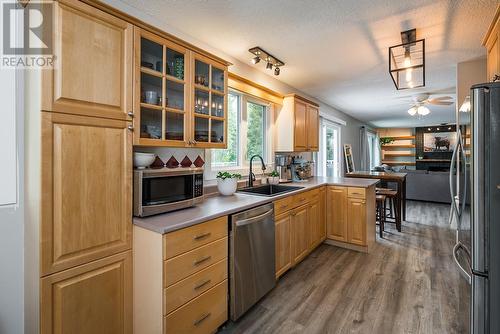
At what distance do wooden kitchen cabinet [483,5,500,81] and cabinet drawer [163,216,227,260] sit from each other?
97.7 inches

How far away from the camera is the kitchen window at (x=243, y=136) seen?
9.61 ft

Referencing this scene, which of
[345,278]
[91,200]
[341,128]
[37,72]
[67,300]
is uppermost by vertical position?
[341,128]

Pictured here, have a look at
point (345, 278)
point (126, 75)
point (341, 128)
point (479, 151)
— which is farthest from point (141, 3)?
point (341, 128)

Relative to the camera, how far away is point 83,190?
1392 millimetres

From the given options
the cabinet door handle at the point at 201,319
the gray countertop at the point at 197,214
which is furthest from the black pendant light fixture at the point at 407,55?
the cabinet door handle at the point at 201,319

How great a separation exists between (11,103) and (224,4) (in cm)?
151

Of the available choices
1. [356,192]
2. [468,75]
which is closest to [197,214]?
[356,192]

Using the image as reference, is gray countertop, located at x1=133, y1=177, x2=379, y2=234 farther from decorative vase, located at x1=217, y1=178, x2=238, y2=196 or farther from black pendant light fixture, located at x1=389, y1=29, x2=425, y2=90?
black pendant light fixture, located at x1=389, y1=29, x2=425, y2=90

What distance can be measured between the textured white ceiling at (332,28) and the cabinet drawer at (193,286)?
1.94 m

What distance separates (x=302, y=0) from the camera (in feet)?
6.14

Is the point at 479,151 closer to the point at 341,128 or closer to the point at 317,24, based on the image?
the point at 317,24

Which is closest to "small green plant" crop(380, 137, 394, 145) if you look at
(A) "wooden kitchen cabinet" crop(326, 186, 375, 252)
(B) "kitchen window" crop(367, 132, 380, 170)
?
(B) "kitchen window" crop(367, 132, 380, 170)

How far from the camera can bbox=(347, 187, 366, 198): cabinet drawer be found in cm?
320

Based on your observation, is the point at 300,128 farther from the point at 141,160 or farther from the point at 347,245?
the point at 141,160
